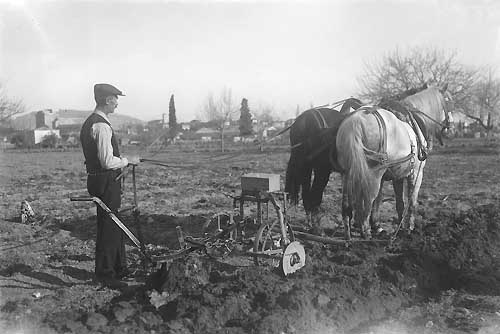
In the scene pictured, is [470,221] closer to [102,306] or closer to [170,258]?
[170,258]

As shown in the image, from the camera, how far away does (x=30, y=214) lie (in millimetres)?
8000

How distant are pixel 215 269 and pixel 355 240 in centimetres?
185

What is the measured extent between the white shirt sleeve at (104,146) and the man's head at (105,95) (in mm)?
267

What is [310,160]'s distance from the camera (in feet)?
22.1

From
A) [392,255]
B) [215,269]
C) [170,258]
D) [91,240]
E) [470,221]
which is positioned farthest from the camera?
[91,240]

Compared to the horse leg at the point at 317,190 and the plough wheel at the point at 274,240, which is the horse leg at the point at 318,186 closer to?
the horse leg at the point at 317,190

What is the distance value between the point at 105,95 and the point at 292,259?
2620 millimetres

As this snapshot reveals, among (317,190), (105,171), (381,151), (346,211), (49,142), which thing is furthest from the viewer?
(49,142)

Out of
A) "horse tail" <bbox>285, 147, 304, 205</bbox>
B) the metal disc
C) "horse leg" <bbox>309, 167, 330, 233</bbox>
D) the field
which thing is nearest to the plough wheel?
the metal disc

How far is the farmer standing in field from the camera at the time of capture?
471cm

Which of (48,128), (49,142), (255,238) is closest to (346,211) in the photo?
(255,238)

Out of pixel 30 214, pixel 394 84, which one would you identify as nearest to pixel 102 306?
pixel 30 214

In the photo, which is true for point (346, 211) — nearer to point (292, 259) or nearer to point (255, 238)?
point (292, 259)

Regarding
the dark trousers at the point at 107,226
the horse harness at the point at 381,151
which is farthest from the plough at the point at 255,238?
the horse harness at the point at 381,151
